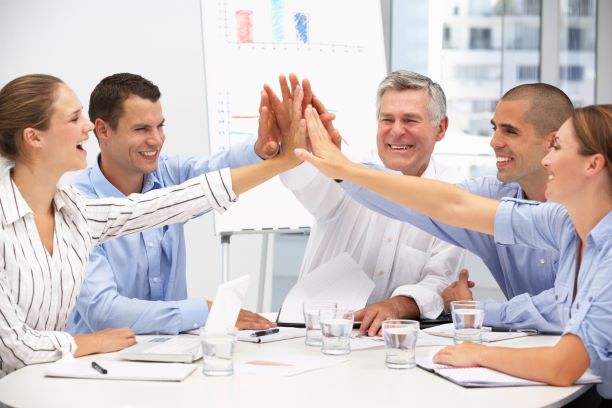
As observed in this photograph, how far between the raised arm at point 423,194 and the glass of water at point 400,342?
486 mm

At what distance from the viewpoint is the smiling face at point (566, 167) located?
202cm

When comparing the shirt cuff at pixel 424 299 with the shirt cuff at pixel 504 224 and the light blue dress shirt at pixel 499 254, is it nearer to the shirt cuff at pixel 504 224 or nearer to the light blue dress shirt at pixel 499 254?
the light blue dress shirt at pixel 499 254

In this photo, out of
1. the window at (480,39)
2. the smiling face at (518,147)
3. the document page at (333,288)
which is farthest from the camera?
the window at (480,39)

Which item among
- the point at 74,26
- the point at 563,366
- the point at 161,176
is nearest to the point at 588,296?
the point at 563,366

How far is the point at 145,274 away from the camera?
295 cm

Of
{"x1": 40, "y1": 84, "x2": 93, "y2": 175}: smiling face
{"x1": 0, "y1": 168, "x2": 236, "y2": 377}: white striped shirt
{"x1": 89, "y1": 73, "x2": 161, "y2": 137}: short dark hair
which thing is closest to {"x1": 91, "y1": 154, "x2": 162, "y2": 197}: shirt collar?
{"x1": 89, "y1": 73, "x2": 161, "y2": 137}: short dark hair

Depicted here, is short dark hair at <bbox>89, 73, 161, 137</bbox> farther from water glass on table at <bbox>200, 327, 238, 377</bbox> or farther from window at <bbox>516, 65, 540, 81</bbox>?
window at <bbox>516, 65, 540, 81</bbox>

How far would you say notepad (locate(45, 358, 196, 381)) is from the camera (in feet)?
6.03

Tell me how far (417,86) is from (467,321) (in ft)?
3.83

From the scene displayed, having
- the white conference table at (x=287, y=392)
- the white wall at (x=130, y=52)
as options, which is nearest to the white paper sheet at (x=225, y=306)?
the white conference table at (x=287, y=392)

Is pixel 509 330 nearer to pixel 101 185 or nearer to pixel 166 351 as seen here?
pixel 166 351

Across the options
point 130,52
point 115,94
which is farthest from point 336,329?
point 130,52

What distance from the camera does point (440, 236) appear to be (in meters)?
2.77

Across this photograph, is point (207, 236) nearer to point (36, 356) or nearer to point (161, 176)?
point (161, 176)
